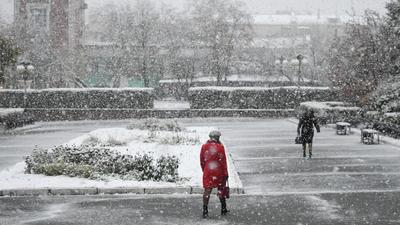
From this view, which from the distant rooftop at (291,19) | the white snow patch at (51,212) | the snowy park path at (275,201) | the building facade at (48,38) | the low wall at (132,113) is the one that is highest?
the distant rooftop at (291,19)

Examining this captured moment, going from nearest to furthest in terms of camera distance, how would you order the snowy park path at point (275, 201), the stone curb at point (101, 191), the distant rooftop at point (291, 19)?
the snowy park path at point (275, 201) < the stone curb at point (101, 191) < the distant rooftop at point (291, 19)

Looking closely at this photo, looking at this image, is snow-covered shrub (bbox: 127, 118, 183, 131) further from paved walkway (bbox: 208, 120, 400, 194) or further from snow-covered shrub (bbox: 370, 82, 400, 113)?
snow-covered shrub (bbox: 370, 82, 400, 113)

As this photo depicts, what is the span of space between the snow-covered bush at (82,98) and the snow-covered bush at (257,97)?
3.84m

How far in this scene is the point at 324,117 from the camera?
1305 inches

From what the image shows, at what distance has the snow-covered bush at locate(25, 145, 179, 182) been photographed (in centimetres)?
1373

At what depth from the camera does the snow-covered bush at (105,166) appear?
45.0ft

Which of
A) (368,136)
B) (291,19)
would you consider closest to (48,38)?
(368,136)

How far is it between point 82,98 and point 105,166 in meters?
29.8

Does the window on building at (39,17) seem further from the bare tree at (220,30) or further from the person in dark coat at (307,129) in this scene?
the person in dark coat at (307,129)

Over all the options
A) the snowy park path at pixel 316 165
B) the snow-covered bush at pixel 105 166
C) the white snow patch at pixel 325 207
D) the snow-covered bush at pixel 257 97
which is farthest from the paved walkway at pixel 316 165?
the snow-covered bush at pixel 257 97

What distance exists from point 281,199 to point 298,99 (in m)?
32.7

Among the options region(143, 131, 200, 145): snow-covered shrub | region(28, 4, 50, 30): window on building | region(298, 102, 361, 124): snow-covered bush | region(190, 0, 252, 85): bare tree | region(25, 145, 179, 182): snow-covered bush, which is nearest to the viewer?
region(25, 145, 179, 182): snow-covered bush

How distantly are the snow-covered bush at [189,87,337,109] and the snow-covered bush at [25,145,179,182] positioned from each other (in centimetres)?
2842

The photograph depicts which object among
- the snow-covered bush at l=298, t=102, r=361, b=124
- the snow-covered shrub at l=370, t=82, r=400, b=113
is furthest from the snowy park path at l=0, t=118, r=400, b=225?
the snow-covered bush at l=298, t=102, r=361, b=124
